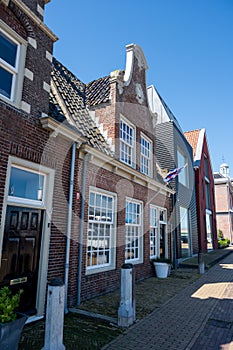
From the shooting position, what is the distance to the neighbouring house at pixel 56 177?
5.25 meters

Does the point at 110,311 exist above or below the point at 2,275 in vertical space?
below

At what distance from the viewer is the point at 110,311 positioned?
20.1ft

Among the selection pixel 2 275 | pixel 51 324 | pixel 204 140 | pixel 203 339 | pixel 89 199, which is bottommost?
pixel 203 339

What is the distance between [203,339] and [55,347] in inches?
114

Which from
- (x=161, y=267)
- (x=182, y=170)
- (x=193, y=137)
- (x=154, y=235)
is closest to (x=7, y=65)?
(x=161, y=267)

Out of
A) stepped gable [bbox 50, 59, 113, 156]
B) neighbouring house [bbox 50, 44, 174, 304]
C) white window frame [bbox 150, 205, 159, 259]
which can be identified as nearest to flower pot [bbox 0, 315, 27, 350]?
neighbouring house [bbox 50, 44, 174, 304]

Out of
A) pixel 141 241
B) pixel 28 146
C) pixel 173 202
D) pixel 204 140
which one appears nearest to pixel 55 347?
pixel 28 146

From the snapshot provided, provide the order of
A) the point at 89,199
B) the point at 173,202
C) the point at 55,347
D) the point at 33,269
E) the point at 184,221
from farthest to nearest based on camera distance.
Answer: the point at 184,221
the point at 173,202
the point at 89,199
the point at 33,269
the point at 55,347

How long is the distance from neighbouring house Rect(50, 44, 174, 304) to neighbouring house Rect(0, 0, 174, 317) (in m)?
0.04

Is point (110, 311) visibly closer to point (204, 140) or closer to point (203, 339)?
point (203, 339)

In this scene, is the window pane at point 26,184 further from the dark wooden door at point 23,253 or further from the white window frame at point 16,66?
the white window frame at point 16,66

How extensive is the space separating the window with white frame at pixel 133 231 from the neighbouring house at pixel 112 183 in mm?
38

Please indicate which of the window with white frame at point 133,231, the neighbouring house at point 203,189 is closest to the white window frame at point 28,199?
the window with white frame at point 133,231

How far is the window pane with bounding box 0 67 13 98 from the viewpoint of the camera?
5.28m
